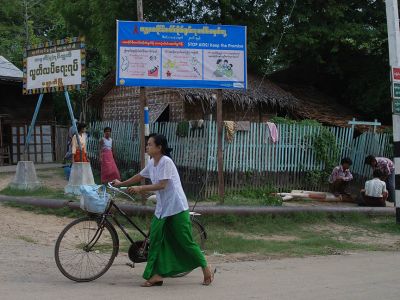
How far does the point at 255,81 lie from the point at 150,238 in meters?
12.6

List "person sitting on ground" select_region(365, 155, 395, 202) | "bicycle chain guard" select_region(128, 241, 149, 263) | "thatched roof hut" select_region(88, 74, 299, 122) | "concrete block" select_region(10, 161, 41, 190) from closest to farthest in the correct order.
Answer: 1. "bicycle chain guard" select_region(128, 241, 149, 263)
2. "concrete block" select_region(10, 161, 41, 190)
3. "person sitting on ground" select_region(365, 155, 395, 202)
4. "thatched roof hut" select_region(88, 74, 299, 122)

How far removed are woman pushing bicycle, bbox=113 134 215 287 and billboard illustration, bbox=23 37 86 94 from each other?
18.5 ft

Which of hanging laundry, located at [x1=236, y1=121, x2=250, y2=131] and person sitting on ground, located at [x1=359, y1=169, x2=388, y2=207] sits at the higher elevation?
hanging laundry, located at [x1=236, y1=121, x2=250, y2=131]

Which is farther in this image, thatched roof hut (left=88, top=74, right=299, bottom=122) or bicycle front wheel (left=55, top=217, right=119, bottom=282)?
thatched roof hut (left=88, top=74, right=299, bottom=122)

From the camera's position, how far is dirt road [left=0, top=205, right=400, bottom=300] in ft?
17.3

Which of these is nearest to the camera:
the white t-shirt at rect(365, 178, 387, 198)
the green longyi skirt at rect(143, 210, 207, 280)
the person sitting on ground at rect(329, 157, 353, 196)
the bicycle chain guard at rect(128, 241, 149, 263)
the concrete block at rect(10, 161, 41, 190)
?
the green longyi skirt at rect(143, 210, 207, 280)

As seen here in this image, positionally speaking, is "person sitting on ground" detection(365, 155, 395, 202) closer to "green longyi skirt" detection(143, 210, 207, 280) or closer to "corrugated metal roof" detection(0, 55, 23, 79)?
"green longyi skirt" detection(143, 210, 207, 280)

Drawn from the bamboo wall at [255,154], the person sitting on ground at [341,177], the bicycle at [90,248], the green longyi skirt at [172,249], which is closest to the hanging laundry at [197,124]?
the bamboo wall at [255,154]

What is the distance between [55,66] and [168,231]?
21.9 ft

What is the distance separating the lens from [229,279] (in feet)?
19.8

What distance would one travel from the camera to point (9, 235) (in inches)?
323

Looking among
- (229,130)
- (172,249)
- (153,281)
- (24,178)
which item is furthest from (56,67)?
(153,281)

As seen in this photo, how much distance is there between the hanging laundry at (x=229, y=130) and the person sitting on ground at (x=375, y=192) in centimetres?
323

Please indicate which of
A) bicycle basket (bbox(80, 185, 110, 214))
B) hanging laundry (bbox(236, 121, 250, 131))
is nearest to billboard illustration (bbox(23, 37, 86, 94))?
hanging laundry (bbox(236, 121, 250, 131))
